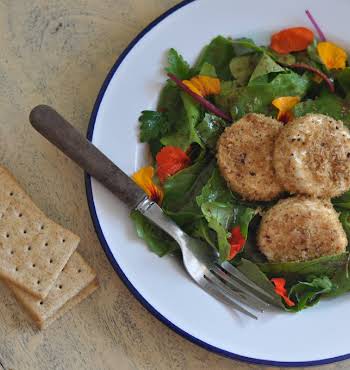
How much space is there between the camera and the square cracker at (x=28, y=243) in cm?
246

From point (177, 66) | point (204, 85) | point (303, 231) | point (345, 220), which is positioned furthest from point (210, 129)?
point (345, 220)

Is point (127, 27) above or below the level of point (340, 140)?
above

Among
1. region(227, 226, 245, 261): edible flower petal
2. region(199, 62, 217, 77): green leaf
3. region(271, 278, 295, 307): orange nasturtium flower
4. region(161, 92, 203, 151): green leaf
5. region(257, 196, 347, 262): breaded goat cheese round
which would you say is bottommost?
region(271, 278, 295, 307): orange nasturtium flower

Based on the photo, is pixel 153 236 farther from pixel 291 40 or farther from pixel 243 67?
pixel 291 40

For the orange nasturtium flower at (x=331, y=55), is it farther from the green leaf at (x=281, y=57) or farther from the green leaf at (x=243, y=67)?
the green leaf at (x=243, y=67)

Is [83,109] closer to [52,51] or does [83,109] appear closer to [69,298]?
[52,51]

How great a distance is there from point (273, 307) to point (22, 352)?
1070mm

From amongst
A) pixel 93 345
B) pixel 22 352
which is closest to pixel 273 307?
pixel 93 345

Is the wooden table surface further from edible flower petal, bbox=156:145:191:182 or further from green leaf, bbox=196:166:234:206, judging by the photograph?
green leaf, bbox=196:166:234:206

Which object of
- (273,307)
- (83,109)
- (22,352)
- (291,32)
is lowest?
(273,307)

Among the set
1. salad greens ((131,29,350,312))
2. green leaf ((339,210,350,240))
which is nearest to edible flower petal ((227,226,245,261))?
salad greens ((131,29,350,312))

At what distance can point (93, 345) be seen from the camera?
2510 mm

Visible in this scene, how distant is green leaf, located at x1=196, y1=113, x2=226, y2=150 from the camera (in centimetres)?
253

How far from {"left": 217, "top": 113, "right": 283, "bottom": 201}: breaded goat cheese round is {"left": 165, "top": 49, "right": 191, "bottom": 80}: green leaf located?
311 mm
